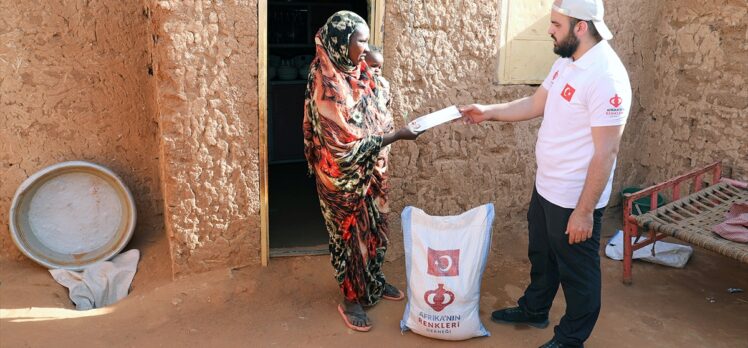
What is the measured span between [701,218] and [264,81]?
9.46 feet

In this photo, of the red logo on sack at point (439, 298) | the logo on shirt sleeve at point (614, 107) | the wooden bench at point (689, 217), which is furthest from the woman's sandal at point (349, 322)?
the wooden bench at point (689, 217)

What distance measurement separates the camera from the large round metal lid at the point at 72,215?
159 inches

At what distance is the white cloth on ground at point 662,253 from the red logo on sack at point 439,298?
185 cm

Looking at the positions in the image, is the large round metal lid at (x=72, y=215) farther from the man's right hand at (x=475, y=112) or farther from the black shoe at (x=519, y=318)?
the black shoe at (x=519, y=318)

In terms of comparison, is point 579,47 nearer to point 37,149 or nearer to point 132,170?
point 132,170

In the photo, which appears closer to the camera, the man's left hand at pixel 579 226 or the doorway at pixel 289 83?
the man's left hand at pixel 579 226

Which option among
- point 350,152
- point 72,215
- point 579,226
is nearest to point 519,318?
point 579,226

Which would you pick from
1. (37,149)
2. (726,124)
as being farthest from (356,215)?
(726,124)

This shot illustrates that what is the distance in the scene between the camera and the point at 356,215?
3.45 m

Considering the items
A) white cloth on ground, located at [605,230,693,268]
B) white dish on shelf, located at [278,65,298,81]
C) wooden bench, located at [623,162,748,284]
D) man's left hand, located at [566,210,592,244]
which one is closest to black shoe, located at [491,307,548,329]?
man's left hand, located at [566,210,592,244]

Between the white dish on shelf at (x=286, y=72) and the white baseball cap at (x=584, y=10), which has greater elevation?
the white baseball cap at (x=584, y=10)

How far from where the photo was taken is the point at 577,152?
9.57 ft

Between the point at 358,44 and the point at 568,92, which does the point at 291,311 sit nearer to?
the point at 358,44

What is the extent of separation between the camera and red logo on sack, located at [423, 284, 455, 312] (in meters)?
3.26
